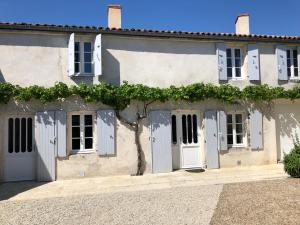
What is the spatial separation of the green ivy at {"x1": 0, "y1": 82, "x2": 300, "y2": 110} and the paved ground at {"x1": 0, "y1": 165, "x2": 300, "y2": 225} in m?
2.79

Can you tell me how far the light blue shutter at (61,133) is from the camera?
33.7ft

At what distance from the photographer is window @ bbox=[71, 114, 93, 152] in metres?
10.7

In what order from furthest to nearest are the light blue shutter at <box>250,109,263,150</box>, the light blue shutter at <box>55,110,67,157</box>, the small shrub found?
1. the light blue shutter at <box>250,109,263,150</box>
2. the light blue shutter at <box>55,110,67,157</box>
3. the small shrub

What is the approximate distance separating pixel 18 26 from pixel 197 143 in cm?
768

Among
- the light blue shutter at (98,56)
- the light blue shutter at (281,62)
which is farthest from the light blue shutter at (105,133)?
the light blue shutter at (281,62)

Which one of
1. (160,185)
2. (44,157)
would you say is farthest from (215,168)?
(44,157)

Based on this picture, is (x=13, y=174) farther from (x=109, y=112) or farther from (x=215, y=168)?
(x=215, y=168)

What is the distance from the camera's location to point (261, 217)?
5.98 meters

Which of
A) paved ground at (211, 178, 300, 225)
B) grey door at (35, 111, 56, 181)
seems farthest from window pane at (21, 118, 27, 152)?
paved ground at (211, 178, 300, 225)

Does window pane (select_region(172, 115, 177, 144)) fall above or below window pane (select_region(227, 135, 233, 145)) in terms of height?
above

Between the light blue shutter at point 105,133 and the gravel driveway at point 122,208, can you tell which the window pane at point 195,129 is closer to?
the light blue shutter at point 105,133

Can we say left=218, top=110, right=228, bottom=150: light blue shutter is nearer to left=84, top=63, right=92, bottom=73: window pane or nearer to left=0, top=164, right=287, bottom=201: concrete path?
left=0, top=164, right=287, bottom=201: concrete path

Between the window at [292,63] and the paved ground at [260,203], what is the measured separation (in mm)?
5691

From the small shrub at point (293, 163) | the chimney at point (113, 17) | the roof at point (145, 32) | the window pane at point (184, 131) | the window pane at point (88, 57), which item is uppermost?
the chimney at point (113, 17)
